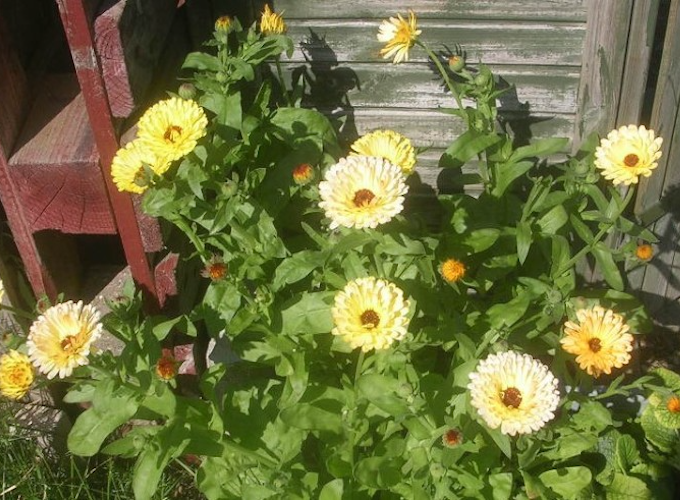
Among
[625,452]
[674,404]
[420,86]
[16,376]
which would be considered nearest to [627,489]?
[625,452]

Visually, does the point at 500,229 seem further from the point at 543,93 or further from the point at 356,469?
the point at 356,469

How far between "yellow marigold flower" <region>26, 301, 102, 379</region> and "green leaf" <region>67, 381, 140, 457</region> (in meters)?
0.14

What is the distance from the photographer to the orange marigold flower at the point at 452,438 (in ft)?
7.82

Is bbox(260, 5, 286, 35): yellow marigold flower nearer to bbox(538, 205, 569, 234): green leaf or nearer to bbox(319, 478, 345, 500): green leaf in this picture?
bbox(538, 205, 569, 234): green leaf

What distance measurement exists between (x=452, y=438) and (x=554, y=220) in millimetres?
929

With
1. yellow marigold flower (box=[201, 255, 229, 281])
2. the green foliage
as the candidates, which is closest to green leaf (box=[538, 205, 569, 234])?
the green foliage

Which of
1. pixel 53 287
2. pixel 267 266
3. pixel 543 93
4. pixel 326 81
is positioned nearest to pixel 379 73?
pixel 326 81

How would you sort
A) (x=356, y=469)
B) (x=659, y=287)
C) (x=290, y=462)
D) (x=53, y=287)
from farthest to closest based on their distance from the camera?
(x=659, y=287), (x=53, y=287), (x=290, y=462), (x=356, y=469)

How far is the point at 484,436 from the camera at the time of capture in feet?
9.02

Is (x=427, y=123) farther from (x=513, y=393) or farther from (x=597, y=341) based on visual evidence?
(x=513, y=393)

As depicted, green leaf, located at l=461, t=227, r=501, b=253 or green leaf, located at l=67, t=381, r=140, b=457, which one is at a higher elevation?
green leaf, located at l=461, t=227, r=501, b=253

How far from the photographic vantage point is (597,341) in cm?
261

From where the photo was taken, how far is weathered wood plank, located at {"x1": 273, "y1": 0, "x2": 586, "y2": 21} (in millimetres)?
3223

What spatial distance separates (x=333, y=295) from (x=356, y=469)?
0.51 meters
